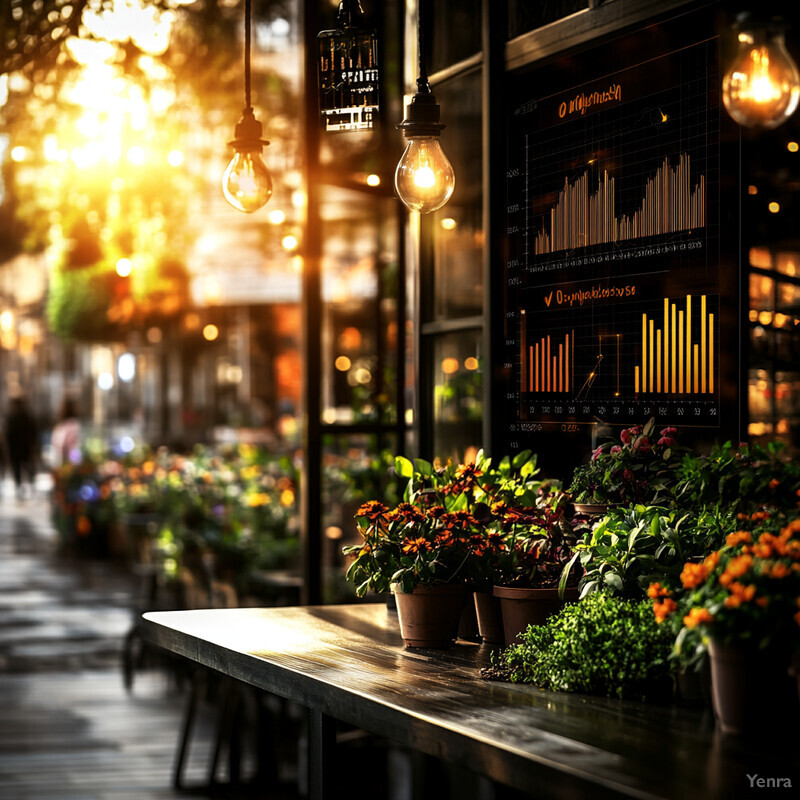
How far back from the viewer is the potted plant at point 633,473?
271cm

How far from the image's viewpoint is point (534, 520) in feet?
9.39

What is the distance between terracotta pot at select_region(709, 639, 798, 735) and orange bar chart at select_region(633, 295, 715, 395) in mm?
999

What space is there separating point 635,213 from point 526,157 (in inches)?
20.3

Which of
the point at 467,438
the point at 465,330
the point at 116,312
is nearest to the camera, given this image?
the point at 465,330

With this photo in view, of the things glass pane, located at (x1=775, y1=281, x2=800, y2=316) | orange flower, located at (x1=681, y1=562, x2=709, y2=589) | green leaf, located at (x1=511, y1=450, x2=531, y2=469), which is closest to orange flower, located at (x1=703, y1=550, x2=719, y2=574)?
orange flower, located at (x1=681, y1=562, x2=709, y2=589)

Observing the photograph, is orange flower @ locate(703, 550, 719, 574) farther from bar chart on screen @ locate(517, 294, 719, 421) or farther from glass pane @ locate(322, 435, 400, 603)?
glass pane @ locate(322, 435, 400, 603)

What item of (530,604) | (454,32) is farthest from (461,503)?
(454,32)

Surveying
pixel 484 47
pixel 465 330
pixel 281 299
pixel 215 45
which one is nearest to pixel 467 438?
pixel 465 330

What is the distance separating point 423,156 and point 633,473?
865 millimetres

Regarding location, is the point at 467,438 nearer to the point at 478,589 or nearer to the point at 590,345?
the point at 590,345

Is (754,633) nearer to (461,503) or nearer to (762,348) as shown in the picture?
(461,503)

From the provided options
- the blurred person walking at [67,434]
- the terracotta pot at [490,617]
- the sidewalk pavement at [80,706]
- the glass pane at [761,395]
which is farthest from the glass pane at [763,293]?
the blurred person walking at [67,434]

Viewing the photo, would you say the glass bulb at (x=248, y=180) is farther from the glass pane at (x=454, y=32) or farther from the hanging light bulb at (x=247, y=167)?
the glass pane at (x=454, y=32)

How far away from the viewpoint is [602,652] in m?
2.30
